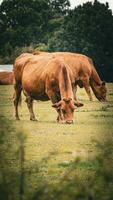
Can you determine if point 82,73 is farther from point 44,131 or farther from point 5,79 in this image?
point 5,79

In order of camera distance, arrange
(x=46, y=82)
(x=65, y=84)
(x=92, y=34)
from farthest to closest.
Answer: (x=92, y=34)
(x=46, y=82)
(x=65, y=84)

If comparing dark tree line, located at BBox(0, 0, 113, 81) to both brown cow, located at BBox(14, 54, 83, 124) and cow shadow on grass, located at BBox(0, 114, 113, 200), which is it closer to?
brown cow, located at BBox(14, 54, 83, 124)

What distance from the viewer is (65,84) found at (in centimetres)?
1886

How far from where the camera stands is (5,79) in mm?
52406

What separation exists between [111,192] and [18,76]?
18.3 m

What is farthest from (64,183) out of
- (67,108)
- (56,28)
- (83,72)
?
(56,28)

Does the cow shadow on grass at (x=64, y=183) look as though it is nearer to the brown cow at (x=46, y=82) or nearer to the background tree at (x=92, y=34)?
the brown cow at (x=46, y=82)

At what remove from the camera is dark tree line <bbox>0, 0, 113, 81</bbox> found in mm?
68500

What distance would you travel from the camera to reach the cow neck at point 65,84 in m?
18.3

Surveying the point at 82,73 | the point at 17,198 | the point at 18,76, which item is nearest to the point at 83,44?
the point at 82,73

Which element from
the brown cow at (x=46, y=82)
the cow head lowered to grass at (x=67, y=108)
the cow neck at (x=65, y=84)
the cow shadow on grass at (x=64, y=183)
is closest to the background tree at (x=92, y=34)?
the brown cow at (x=46, y=82)

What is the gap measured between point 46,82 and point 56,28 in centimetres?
7370

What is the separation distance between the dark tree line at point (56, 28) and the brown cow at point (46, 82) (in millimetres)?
38517

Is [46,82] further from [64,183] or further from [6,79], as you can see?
[6,79]
